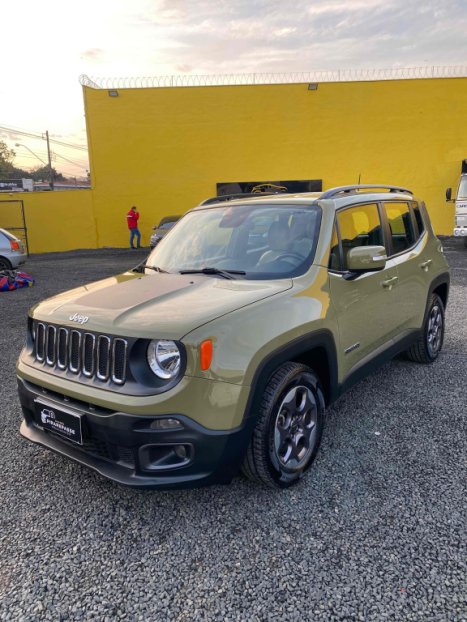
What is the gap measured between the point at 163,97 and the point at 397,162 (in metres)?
10.6

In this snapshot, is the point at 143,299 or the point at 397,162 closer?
the point at 143,299

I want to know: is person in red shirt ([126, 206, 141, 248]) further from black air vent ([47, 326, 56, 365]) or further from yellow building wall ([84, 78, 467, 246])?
black air vent ([47, 326, 56, 365])

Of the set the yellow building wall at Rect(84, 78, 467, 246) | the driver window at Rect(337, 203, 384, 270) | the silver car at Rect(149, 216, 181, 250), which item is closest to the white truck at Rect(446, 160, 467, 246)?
the yellow building wall at Rect(84, 78, 467, 246)

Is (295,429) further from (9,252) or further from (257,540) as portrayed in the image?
(9,252)

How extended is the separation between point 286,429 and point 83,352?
1253mm

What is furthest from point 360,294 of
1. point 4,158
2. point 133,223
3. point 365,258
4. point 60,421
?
point 4,158

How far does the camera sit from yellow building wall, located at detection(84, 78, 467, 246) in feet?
61.0

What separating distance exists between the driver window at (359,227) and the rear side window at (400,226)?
220mm

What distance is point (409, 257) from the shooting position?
3980mm

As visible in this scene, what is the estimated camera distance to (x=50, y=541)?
2.29 metres

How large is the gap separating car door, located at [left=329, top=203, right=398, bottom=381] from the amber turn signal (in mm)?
1123

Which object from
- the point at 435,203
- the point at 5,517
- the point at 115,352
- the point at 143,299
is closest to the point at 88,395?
the point at 115,352

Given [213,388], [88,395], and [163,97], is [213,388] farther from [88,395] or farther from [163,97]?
[163,97]

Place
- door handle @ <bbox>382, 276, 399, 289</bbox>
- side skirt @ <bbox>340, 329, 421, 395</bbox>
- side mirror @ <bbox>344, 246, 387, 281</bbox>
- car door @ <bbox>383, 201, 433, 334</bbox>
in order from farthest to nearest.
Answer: car door @ <bbox>383, 201, 433, 334</bbox>, door handle @ <bbox>382, 276, 399, 289</bbox>, side skirt @ <bbox>340, 329, 421, 395</bbox>, side mirror @ <bbox>344, 246, 387, 281</bbox>
